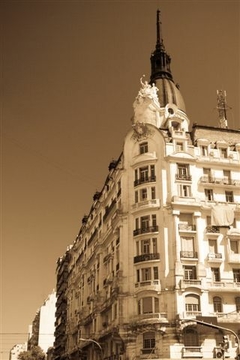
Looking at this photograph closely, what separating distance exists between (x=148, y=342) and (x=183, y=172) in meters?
19.8

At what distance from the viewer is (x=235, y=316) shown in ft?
163

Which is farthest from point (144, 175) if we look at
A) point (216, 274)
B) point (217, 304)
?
point (217, 304)

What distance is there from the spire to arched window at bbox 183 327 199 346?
3629 centimetres

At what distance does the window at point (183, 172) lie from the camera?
181ft

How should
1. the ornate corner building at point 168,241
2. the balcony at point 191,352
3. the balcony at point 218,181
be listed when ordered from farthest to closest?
1. the balcony at point 218,181
2. the ornate corner building at point 168,241
3. the balcony at point 191,352

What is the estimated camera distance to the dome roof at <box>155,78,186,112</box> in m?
64.0

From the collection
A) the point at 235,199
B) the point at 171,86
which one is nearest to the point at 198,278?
the point at 235,199

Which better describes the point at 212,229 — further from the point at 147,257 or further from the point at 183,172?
the point at 147,257

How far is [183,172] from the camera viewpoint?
5562cm

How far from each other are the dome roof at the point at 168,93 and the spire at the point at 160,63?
1.47m

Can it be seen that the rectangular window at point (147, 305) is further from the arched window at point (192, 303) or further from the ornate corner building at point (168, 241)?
the arched window at point (192, 303)

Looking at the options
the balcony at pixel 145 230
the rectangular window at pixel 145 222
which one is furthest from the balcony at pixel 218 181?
the balcony at pixel 145 230

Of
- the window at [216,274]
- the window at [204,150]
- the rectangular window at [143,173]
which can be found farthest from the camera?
the window at [204,150]

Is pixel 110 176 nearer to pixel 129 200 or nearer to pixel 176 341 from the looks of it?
pixel 129 200
